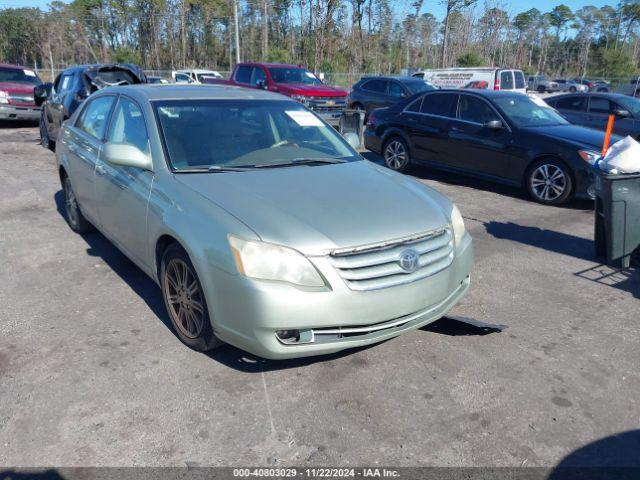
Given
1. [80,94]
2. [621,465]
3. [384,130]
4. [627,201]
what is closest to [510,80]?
[384,130]

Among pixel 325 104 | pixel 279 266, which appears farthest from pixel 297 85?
pixel 279 266

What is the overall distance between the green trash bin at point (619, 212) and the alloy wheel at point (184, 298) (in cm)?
387

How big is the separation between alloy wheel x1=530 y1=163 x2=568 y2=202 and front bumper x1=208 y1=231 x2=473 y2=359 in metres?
5.25

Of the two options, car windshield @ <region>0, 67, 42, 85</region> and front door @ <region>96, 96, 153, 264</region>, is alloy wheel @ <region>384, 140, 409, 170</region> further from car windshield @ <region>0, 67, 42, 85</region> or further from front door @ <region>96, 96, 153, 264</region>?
car windshield @ <region>0, 67, 42, 85</region>

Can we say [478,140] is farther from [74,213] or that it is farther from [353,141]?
[74,213]

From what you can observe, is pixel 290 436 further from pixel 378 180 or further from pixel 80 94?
pixel 80 94

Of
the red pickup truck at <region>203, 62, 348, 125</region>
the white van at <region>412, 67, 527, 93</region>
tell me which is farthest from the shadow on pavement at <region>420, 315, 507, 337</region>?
the white van at <region>412, 67, 527, 93</region>

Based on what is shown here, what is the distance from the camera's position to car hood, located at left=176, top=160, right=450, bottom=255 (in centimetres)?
302

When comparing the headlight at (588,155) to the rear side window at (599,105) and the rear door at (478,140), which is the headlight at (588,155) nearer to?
the rear door at (478,140)

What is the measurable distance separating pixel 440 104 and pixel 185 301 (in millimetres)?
6996

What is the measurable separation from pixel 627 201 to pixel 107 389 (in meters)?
4.69

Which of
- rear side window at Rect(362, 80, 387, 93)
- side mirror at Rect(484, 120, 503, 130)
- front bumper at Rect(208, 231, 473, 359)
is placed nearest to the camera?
front bumper at Rect(208, 231, 473, 359)

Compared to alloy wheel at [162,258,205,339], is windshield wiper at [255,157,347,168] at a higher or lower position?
higher

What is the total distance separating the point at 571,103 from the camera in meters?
13.6
